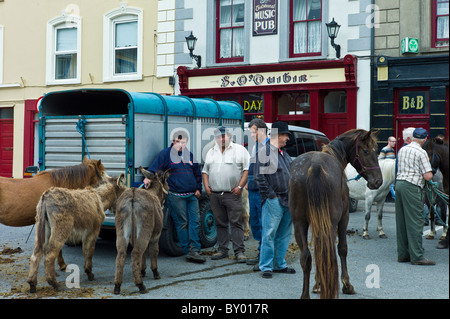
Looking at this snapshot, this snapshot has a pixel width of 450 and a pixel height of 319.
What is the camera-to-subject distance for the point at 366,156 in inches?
304

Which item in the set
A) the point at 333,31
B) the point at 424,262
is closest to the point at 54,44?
the point at 333,31

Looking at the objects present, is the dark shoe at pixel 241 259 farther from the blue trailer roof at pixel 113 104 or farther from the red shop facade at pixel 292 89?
the red shop facade at pixel 292 89

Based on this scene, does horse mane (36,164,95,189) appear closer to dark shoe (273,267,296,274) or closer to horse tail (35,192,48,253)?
horse tail (35,192,48,253)

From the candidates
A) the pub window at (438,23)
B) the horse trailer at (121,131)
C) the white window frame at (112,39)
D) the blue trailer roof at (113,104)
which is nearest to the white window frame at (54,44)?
the white window frame at (112,39)

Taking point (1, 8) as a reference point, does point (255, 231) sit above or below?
below

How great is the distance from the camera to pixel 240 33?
1883 cm

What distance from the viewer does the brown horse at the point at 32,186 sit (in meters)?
7.77

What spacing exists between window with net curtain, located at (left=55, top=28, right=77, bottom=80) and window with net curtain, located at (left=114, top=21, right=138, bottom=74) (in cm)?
187

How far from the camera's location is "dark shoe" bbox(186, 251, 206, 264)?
8.63 metres

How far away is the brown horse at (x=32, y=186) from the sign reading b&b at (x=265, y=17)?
36.6 ft

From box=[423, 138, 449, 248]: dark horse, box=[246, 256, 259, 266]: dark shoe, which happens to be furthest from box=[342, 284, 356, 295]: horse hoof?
box=[423, 138, 449, 248]: dark horse

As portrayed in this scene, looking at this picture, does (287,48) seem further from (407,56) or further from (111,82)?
(111,82)

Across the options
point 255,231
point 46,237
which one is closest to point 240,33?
point 255,231

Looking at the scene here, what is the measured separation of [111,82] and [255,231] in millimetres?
13193
